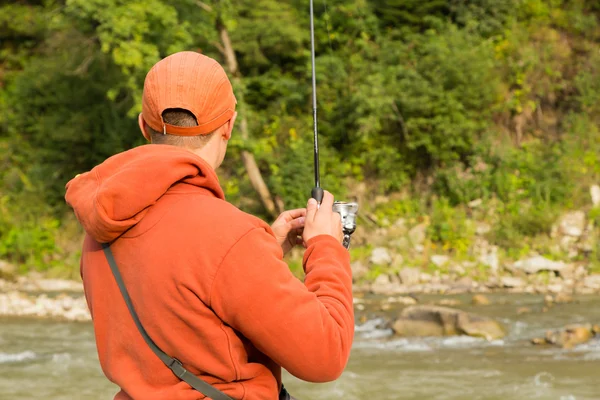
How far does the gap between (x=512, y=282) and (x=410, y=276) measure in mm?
1570

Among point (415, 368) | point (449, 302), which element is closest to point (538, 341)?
point (415, 368)

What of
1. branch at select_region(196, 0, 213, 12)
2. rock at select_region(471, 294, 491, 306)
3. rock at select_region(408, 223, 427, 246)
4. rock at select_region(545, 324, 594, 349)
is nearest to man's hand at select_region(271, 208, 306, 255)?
rock at select_region(545, 324, 594, 349)

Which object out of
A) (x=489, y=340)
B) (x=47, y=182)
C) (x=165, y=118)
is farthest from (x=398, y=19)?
(x=165, y=118)

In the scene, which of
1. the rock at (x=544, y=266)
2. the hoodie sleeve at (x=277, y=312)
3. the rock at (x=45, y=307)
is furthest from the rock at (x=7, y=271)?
the hoodie sleeve at (x=277, y=312)

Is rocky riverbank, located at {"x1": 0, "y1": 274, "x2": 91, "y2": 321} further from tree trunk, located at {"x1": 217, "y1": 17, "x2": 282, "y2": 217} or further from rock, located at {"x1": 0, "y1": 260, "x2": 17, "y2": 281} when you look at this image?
tree trunk, located at {"x1": 217, "y1": 17, "x2": 282, "y2": 217}

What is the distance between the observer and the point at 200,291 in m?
1.51

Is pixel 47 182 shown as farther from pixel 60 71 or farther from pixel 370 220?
pixel 370 220

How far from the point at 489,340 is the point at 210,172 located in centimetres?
813

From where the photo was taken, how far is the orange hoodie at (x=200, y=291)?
4.94 feet

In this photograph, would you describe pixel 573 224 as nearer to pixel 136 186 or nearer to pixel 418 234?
pixel 418 234

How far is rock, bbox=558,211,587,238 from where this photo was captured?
44.3 feet

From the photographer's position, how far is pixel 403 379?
776cm

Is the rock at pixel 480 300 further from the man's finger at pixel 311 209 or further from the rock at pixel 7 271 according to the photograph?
the man's finger at pixel 311 209

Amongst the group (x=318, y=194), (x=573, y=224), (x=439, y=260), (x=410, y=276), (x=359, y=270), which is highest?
(x=318, y=194)
